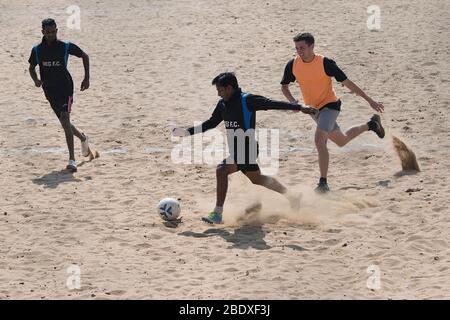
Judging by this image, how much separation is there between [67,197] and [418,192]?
15.2 feet

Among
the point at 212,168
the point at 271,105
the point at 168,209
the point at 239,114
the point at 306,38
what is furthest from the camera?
the point at 212,168

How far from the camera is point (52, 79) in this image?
1359 centimetres

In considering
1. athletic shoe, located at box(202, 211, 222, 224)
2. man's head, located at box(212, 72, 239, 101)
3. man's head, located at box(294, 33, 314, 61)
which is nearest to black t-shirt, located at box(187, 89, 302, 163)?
man's head, located at box(212, 72, 239, 101)

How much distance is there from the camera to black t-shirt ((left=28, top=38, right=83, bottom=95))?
1347 cm

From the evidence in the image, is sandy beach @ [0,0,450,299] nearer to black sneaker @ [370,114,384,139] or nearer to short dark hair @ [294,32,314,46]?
black sneaker @ [370,114,384,139]

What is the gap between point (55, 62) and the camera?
13.5 meters

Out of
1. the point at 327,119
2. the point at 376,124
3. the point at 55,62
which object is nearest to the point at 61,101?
the point at 55,62

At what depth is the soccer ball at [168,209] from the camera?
11.1m

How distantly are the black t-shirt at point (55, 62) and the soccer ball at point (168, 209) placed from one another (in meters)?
3.30

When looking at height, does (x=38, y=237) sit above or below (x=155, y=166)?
below

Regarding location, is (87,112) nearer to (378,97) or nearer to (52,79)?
(52,79)

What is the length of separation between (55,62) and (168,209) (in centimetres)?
363

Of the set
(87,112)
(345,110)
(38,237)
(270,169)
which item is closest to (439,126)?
(345,110)

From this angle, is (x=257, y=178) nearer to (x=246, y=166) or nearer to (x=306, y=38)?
(x=246, y=166)
